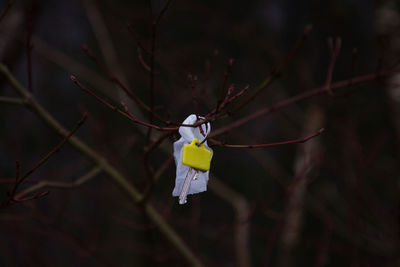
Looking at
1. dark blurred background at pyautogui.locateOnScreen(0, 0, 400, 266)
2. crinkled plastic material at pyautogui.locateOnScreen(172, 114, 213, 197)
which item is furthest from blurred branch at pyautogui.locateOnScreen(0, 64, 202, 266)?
dark blurred background at pyautogui.locateOnScreen(0, 0, 400, 266)

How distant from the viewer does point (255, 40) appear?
11.2 feet

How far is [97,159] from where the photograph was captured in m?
1.40

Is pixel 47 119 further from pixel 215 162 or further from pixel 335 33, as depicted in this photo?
pixel 215 162

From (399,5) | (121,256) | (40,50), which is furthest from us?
(121,256)

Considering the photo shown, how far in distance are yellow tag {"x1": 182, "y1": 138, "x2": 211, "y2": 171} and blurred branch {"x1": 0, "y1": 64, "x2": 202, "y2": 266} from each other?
0.70m

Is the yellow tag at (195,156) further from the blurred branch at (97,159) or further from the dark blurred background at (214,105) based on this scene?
the dark blurred background at (214,105)

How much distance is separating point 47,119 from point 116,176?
1.07 feet

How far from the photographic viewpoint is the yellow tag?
74cm

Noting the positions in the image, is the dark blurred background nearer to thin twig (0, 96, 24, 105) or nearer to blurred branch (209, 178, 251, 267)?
blurred branch (209, 178, 251, 267)

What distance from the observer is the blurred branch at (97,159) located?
1224mm

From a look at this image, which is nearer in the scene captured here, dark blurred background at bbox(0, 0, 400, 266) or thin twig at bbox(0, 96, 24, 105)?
thin twig at bbox(0, 96, 24, 105)

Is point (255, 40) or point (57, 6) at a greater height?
point (57, 6)

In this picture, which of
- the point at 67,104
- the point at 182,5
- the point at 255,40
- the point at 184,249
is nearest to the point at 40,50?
the point at 67,104

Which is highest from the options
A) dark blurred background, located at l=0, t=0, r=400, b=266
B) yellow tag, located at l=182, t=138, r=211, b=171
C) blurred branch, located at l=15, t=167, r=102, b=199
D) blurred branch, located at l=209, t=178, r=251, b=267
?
dark blurred background, located at l=0, t=0, r=400, b=266
